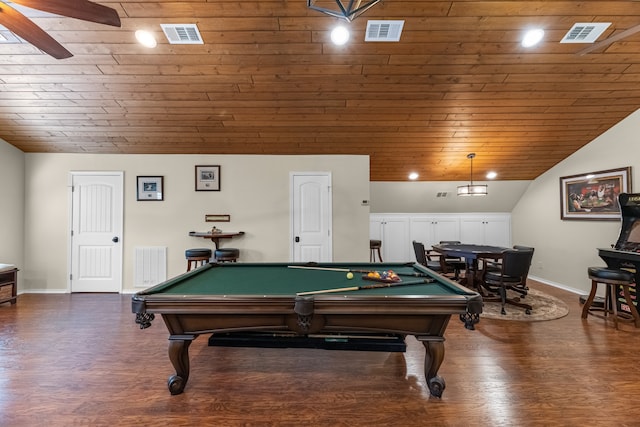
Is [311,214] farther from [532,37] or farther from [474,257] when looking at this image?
[532,37]

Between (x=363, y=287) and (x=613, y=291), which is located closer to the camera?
(x=363, y=287)

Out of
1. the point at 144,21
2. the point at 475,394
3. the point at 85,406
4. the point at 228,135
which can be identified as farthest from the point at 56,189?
the point at 475,394

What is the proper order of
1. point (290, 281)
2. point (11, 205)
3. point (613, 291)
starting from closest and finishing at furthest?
point (290, 281) < point (613, 291) < point (11, 205)

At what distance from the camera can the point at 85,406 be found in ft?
6.81

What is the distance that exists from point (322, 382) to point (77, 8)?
3300mm

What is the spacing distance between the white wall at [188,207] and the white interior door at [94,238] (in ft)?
0.44

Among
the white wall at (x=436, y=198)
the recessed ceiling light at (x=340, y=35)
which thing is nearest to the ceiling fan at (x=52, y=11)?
the recessed ceiling light at (x=340, y=35)

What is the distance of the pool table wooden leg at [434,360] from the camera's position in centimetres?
211

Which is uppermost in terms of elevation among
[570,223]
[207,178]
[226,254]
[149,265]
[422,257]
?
[207,178]

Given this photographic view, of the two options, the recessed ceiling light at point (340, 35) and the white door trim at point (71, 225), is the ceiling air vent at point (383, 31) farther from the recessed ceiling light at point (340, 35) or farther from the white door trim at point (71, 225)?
the white door trim at point (71, 225)

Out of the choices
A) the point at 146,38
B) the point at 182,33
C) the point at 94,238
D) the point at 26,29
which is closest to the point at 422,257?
the point at 182,33

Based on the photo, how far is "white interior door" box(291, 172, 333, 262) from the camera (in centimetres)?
519

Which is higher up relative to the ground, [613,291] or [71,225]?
[71,225]

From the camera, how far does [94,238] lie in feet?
16.7
